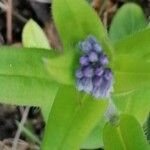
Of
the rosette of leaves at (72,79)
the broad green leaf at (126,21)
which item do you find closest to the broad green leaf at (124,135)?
the rosette of leaves at (72,79)

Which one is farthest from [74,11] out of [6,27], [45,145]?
[6,27]

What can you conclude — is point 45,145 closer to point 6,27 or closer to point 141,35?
point 141,35

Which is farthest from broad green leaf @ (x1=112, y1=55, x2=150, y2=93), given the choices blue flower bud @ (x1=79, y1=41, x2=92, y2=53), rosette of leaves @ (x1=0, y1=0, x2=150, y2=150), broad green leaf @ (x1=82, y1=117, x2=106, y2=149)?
broad green leaf @ (x1=82, y1=117, x2=106, y2=149)

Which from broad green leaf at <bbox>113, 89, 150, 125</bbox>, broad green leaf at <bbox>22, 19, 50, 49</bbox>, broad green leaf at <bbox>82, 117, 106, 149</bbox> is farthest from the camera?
broad green leaf at <bbox>22, 19, 50, 49</bbox>

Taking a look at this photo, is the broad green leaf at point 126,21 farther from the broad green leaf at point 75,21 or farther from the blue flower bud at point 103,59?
the blue flower bud at point 103,59

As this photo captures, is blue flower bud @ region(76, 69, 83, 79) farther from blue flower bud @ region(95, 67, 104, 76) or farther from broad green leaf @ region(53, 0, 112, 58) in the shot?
broad green leaf @ region(53, 0, 112, 58)

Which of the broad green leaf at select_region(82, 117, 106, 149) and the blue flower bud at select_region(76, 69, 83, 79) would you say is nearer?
the blue flower bud at select_region(76, 69, 83, 79)
